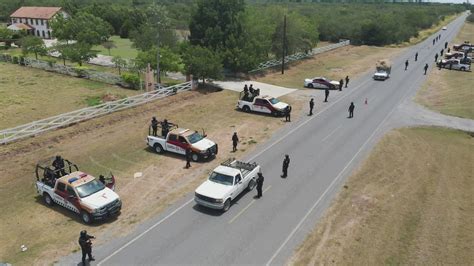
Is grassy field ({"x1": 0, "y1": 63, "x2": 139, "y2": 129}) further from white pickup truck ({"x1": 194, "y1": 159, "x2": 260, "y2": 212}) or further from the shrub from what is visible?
white pickup truck ({"x1": 194, "y1": 159, "x2": 260, "y2": 212})

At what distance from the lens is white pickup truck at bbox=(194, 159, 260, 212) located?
688 inches

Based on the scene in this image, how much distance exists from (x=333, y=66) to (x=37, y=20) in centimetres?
6458

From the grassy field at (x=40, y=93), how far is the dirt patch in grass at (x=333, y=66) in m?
18.4

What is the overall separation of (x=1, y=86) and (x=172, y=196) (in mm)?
31922

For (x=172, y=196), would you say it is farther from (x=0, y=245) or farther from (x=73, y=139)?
(x=73, y=139)

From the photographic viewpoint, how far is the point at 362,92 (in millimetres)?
42062

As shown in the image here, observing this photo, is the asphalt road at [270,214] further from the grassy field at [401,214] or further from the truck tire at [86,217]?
the truck tire at [86,217]

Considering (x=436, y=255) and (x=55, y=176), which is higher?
(x=55, y=176)

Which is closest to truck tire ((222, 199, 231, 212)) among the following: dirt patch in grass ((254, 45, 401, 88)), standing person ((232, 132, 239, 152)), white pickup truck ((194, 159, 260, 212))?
white pickup truck ((194, 159, 260, 212))

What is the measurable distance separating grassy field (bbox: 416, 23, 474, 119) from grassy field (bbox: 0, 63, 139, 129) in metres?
29.0

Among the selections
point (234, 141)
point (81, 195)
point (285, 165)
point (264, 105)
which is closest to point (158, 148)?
point (234, 141)

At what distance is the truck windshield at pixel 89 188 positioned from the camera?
56.4 ft

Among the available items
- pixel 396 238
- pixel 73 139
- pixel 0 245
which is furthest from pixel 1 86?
pixel 396 238

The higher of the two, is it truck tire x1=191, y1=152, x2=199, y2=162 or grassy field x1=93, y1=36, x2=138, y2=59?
grassy field x1=93, y1=36, x2=138, y2=59
